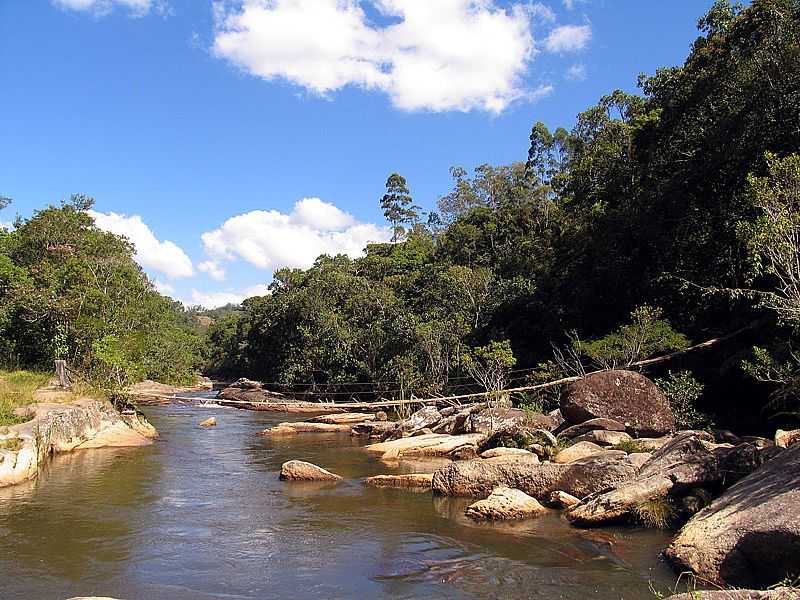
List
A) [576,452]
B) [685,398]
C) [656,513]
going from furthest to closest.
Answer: [685,398] → [576,452] → [656,513]

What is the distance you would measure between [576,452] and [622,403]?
329 centimetres

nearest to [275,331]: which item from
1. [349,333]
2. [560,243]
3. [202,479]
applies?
[349,333]

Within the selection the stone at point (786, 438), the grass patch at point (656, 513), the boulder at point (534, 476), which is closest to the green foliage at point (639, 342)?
the boulder at point (534, 476)

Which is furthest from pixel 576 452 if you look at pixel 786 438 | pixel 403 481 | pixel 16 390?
pixel 16 390

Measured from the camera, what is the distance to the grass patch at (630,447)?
12594mm

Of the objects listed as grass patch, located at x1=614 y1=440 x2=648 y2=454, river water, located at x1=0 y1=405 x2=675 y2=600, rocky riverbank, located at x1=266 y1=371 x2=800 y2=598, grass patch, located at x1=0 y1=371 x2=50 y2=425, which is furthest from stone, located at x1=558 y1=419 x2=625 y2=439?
grass patch, located at x1=0 y1=371 x2=50 y2=425

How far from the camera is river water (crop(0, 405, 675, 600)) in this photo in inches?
282

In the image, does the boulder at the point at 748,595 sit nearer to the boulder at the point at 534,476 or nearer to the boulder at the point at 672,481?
the boulder at the point at 672,481

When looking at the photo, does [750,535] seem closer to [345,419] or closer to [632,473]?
[632,473]

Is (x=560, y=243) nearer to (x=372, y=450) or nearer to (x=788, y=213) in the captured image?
(x=372, y=450)

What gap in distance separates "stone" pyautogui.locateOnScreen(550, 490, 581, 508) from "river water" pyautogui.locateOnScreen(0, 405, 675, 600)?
2.16ft

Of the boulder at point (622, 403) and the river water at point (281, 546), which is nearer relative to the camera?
the river water at point (281, 546)

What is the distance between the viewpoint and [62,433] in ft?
51.7

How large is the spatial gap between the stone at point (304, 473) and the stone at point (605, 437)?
17.7 ft
